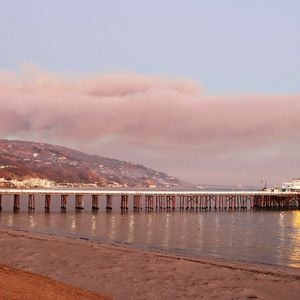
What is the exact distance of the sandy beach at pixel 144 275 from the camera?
17.5 m

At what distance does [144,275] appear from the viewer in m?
20.3

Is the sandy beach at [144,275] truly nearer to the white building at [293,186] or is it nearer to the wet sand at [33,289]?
the wet sand at [33,289]

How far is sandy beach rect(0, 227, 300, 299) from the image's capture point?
1745 centimetres

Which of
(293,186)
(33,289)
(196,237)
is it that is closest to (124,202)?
(196,237)

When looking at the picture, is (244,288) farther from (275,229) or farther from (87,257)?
(275,229)

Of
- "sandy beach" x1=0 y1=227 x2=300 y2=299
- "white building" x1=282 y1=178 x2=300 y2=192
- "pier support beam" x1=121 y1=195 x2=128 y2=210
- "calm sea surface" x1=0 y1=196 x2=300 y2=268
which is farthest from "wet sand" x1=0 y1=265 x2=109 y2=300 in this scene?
"white building" x1=282 y1=178 x2=300 y2=192

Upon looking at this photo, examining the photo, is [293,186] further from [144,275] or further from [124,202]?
[144,275]

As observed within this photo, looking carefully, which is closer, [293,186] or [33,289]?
[33,289]

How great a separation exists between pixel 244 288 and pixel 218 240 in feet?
85.2

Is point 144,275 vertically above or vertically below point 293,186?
below

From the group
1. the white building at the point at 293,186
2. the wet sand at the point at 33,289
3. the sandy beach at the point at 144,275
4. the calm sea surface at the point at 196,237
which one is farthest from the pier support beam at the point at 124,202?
the wet sand at the point at 33,289

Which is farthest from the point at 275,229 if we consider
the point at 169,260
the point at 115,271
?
the point at 115,271

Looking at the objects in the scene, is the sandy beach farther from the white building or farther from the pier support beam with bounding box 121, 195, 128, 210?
the white building

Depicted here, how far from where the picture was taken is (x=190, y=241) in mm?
42438
